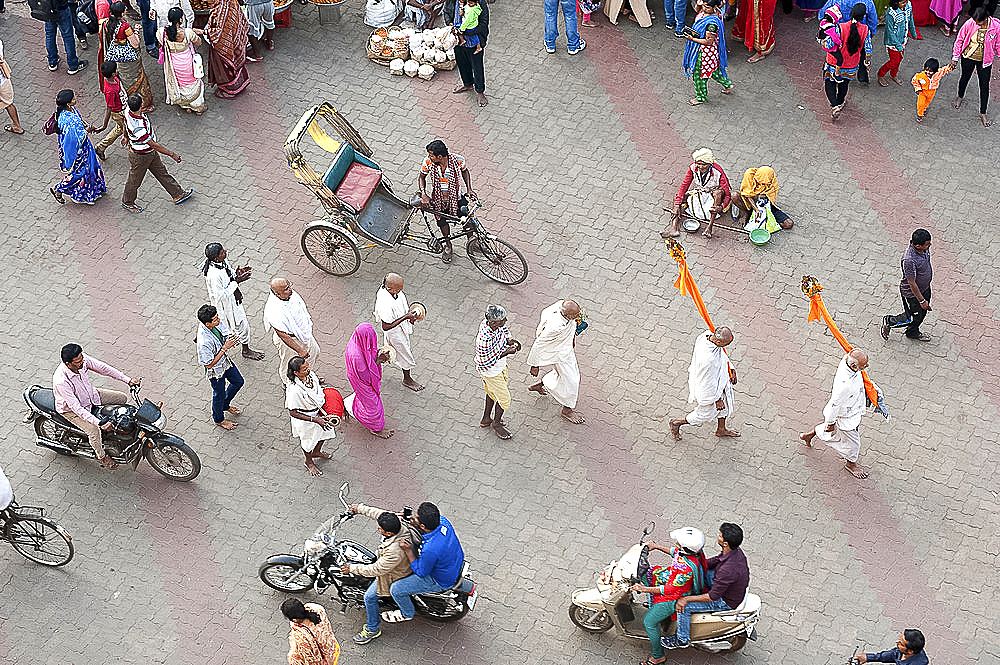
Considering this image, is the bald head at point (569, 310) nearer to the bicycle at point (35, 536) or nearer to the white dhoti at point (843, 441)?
the white dhoti at point (843, 441)

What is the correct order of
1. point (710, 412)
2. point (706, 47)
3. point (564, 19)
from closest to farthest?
1. point (710, 412)
2. point (706, 47)
3. point (564, 19)

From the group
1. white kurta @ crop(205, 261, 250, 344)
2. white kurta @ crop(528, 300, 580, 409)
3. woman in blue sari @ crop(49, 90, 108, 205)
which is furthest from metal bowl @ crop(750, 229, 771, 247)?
woman in blue sari @ crop(49, 90, 108, 205)

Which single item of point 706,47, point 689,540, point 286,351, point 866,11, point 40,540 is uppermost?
point 866,11

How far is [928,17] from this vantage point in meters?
16.6

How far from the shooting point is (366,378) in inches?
455

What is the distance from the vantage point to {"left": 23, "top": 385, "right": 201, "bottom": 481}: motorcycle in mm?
11172

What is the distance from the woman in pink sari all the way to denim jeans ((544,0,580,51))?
19.1 feet

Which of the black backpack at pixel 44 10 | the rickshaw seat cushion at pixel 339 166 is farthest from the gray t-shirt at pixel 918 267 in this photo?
the black backpack at pixel 44 10

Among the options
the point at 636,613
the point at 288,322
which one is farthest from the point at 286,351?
the point at 636,613

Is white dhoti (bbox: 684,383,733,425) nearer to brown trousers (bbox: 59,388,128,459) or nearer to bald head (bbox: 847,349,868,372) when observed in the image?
bald head (bbox: 847,349,868,372)

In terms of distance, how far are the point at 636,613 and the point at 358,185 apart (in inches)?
211

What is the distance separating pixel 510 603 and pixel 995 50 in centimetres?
864

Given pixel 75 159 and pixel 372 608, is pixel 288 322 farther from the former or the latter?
pixel 75 159

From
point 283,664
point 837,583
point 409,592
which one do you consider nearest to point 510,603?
point 409,592
